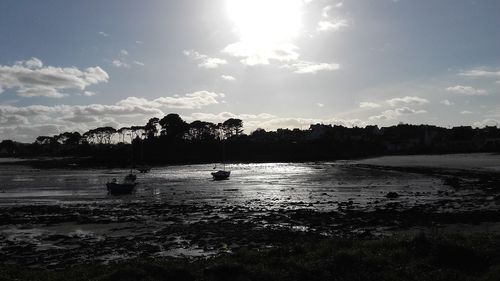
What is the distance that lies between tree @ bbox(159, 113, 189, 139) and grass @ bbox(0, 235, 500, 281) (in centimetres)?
16887

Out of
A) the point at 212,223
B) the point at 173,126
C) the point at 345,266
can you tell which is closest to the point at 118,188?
the point at 212,223

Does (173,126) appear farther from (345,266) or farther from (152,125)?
(345,266)

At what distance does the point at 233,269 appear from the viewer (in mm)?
12070

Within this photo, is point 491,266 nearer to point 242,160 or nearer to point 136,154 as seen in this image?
point 136,154

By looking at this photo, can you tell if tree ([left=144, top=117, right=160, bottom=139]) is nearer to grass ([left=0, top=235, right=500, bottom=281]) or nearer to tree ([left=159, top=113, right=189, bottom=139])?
tree ([left=159, top=113, right=189, bottom=139])

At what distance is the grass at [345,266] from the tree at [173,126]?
168866mm

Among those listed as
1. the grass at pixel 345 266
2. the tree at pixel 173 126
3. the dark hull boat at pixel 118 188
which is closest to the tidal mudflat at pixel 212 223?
the grass at pixel 345 266

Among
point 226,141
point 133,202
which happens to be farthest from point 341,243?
point 226,141

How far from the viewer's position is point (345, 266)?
12.5m

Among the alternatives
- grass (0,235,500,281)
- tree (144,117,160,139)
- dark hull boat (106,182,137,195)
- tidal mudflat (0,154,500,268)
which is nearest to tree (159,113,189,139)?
tree (144,117,160,139)

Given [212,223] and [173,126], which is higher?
[173,126]

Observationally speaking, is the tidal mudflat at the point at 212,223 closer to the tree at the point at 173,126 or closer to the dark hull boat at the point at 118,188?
the dark hull boat at the point at 118,188

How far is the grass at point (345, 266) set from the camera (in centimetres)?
1170

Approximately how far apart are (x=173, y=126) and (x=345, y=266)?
17292 centimetres
